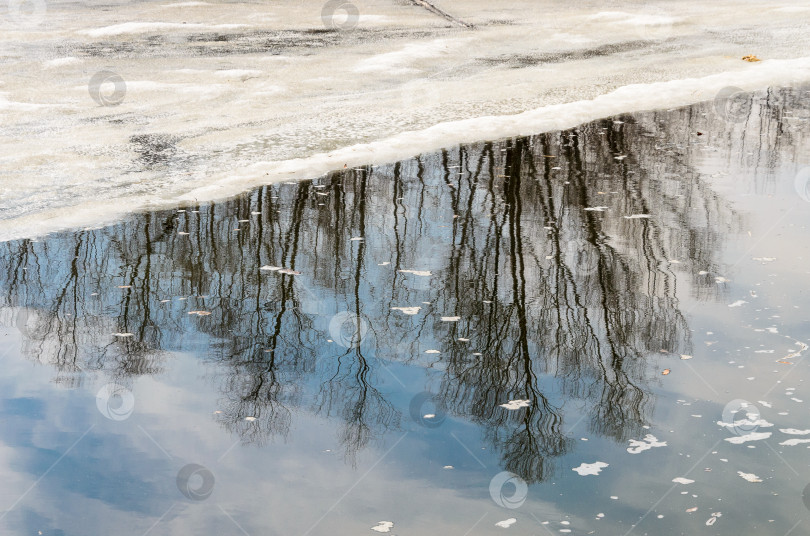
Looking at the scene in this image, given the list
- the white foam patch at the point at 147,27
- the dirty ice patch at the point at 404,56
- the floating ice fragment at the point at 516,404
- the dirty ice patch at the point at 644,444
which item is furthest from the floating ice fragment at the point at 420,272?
the white foam patch at the point at 147,27

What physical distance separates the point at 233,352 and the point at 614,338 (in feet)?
8.28

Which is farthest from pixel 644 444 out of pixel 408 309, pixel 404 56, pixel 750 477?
pixel 404 56

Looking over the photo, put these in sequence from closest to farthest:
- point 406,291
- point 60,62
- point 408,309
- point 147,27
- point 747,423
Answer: point 747,423 → point 408,309 → point 406,291 → point 60,62 → point 147,27

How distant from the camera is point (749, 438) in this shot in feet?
15.8

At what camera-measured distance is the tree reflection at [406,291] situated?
210 inches

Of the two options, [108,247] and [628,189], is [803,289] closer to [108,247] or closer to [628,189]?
[628,189]

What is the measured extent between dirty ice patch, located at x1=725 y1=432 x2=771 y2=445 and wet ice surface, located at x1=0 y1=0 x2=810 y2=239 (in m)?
6.02

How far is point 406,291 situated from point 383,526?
2830 millimetres

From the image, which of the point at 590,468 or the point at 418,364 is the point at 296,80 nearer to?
the point at 418,364

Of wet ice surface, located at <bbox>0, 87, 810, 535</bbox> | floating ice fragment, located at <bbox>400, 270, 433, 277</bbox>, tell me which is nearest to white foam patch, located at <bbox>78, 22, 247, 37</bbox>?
wet ice surface, located at <bbox>0, 87, 810, 535</bbox>

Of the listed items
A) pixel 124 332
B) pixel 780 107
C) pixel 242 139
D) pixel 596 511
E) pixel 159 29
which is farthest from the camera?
pixel 159 29

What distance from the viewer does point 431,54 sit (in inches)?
633

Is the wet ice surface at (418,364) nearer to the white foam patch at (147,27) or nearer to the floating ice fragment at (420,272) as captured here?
the floating ice fragment at (420,272)

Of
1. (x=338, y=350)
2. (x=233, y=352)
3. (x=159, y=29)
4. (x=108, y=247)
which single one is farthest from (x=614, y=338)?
(x=159, y=29)
